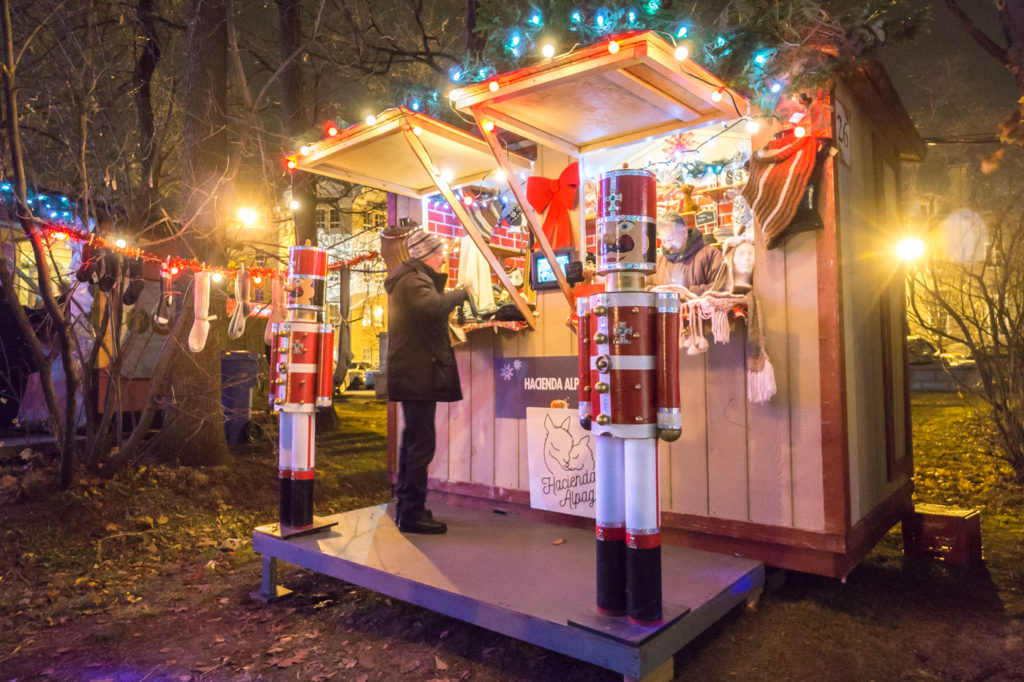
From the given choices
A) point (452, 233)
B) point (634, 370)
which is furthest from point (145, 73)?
point (634, 370)

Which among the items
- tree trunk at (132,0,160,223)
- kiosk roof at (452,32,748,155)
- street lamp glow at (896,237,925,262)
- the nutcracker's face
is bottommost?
the nutcracker's face

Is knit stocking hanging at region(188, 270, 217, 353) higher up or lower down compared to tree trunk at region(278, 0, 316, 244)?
lower down

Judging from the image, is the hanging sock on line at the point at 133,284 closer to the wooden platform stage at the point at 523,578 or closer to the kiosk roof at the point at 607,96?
the wooden platform stage at the point at 523,578

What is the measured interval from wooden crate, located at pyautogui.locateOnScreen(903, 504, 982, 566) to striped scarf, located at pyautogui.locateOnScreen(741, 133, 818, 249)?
2436mm

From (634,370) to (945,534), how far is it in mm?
3461

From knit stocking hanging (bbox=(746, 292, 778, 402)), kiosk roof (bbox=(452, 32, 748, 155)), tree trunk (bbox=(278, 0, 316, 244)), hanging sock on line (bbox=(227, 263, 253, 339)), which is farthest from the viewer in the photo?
tree trunk (bbox=(278, 0, 316, 244))

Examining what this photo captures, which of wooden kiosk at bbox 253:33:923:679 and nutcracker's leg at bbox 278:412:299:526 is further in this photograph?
nutcracker's leg at bbox 278:412:299:526

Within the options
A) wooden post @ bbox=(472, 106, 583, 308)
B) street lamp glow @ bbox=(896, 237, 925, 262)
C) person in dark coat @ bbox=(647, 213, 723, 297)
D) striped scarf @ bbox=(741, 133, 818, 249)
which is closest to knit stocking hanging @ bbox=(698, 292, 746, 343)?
striped scarf @ bbox=(741, 133, 818, 249)

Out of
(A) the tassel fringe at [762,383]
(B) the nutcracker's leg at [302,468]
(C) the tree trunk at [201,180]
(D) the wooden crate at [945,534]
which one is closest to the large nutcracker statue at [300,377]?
(B) the nutcracker's leg at [302,468]

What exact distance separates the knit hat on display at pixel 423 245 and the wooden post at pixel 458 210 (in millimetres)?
264

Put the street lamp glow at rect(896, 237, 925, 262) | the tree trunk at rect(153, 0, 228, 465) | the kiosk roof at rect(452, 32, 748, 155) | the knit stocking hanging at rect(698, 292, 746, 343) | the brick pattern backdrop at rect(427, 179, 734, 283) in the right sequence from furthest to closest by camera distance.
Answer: the tree trunk at rect(153, 0, 228, 465)
the brick pattern backdrop at rect(427, 179, 734, 283)
the street lamp glow at rect(896, 237, 925, 262)
the knit stocking hanging at rect(698, 292, 746, 343)
the kiosk roof at rect(452, 32, 748, 155)

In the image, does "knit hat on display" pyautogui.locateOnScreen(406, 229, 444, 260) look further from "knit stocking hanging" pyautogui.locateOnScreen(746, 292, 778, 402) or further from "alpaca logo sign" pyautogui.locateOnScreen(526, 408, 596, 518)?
"knit stocking hanging" pyautogui.locateOnScreen(746, 292, 778, 402)

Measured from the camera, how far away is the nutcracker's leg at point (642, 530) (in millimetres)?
2670

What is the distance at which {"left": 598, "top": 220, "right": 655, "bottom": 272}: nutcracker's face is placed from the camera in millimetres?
2676
